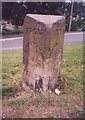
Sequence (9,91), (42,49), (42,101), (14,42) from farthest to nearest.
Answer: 1. (14,42)
2. (9,91)
3. (42,49)
4. (42,101)

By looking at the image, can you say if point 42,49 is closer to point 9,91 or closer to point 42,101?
point 42,101

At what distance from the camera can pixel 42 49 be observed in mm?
4961

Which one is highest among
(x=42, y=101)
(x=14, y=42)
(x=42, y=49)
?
(x=42, y=49)

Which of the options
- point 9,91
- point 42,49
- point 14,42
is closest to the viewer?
point 42,49

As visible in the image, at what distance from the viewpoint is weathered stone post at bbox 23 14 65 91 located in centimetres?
495

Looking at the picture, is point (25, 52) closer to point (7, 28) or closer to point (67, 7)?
point (7, 28)

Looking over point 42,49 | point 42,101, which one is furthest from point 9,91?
point 42,49

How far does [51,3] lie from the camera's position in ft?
76.0

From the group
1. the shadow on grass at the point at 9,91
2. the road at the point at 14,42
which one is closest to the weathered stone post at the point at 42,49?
the shadow on grass at the point at 9,91

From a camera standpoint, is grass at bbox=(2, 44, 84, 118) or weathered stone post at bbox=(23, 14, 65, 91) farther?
weathered stone post at bbox=(23, 14, 65, 91)

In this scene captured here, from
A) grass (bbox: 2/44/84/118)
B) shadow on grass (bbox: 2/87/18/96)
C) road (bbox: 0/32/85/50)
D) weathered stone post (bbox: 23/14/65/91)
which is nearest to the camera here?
grass (bbox: 2/44/84/118)

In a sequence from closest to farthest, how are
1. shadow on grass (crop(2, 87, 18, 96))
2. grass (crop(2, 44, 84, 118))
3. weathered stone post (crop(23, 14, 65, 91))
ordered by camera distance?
grass (crop(2, 44, 84, 118)) → weathered stone post (crop(23, 14, 65, 91)) → shadow on grass (crop(2, 87, 18, 96))

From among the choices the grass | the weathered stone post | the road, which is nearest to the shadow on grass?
the grass

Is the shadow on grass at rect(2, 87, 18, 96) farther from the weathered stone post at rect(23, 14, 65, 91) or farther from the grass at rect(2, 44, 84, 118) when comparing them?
the weathered stone post at rect(23, 14, 65, 91)
